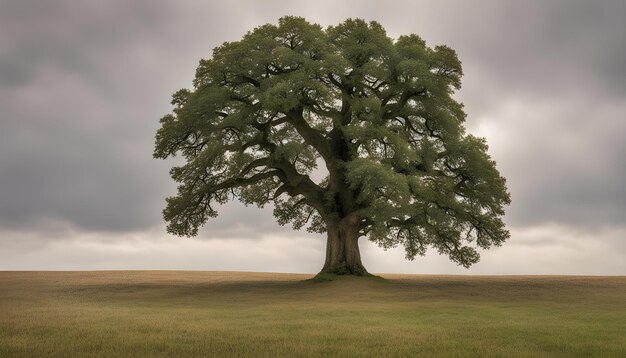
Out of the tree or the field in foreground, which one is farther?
the tree

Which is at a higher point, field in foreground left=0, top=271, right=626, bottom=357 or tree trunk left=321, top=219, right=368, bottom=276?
tree trunk left=321, top=219, right=368, bottom=276

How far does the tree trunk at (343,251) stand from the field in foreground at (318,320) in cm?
210

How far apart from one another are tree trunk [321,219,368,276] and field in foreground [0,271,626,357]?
6.88 ft

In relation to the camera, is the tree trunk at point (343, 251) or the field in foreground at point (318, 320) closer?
the field in foreground at point (318, 320)

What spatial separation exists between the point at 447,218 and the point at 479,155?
509 centimetres

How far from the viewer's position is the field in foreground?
15820mm

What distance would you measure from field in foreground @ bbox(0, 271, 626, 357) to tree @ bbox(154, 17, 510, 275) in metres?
4.54

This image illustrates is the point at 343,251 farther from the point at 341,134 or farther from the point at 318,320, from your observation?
the point at 318,320

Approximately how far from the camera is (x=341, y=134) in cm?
4322

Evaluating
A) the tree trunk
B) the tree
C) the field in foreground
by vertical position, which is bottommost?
the field in foreground

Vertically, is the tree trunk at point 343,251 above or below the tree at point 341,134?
below

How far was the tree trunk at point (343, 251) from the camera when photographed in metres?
41.0

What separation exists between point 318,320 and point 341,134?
22590mm

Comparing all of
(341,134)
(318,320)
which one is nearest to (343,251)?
(341,134)
